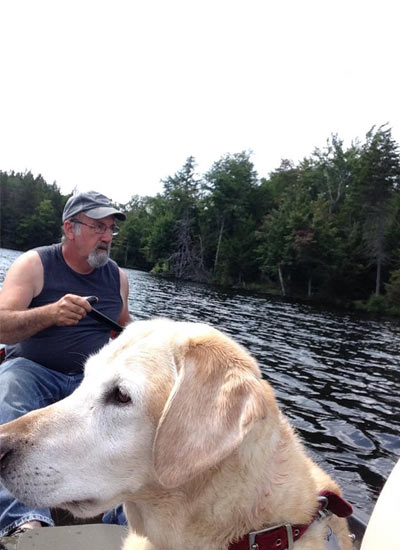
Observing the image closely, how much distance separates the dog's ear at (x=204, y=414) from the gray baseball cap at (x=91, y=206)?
9.82 ft

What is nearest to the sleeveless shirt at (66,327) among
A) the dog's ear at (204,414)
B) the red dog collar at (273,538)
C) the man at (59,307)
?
the man at (59,307)

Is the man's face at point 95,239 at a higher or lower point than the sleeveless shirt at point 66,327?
higher

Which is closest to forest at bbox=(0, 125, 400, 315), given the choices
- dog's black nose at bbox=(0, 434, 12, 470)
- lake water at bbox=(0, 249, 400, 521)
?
lake water at bbox=(0, 249, 400, 521)

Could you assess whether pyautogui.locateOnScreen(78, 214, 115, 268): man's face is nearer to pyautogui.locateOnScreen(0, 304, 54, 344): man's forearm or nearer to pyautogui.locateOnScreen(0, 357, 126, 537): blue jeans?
pyautogui.locateOnScreen(0, 304, 54, 344): man's forearm

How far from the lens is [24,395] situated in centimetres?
364

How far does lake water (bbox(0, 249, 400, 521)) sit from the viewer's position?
22.7ft

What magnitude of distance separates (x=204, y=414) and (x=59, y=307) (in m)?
2.31

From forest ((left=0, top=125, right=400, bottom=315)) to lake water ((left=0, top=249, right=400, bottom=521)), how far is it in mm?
20518

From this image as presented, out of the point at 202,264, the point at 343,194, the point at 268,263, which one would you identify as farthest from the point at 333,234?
the point at 202,264

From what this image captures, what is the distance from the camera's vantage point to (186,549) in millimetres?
1936

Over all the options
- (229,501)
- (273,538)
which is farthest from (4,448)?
(273,538)

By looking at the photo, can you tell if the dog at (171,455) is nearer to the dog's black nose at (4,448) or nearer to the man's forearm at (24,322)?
the dog's black nose at (4,448)

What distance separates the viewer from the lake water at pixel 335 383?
692 cm

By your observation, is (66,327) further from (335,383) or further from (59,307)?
(335,383)
